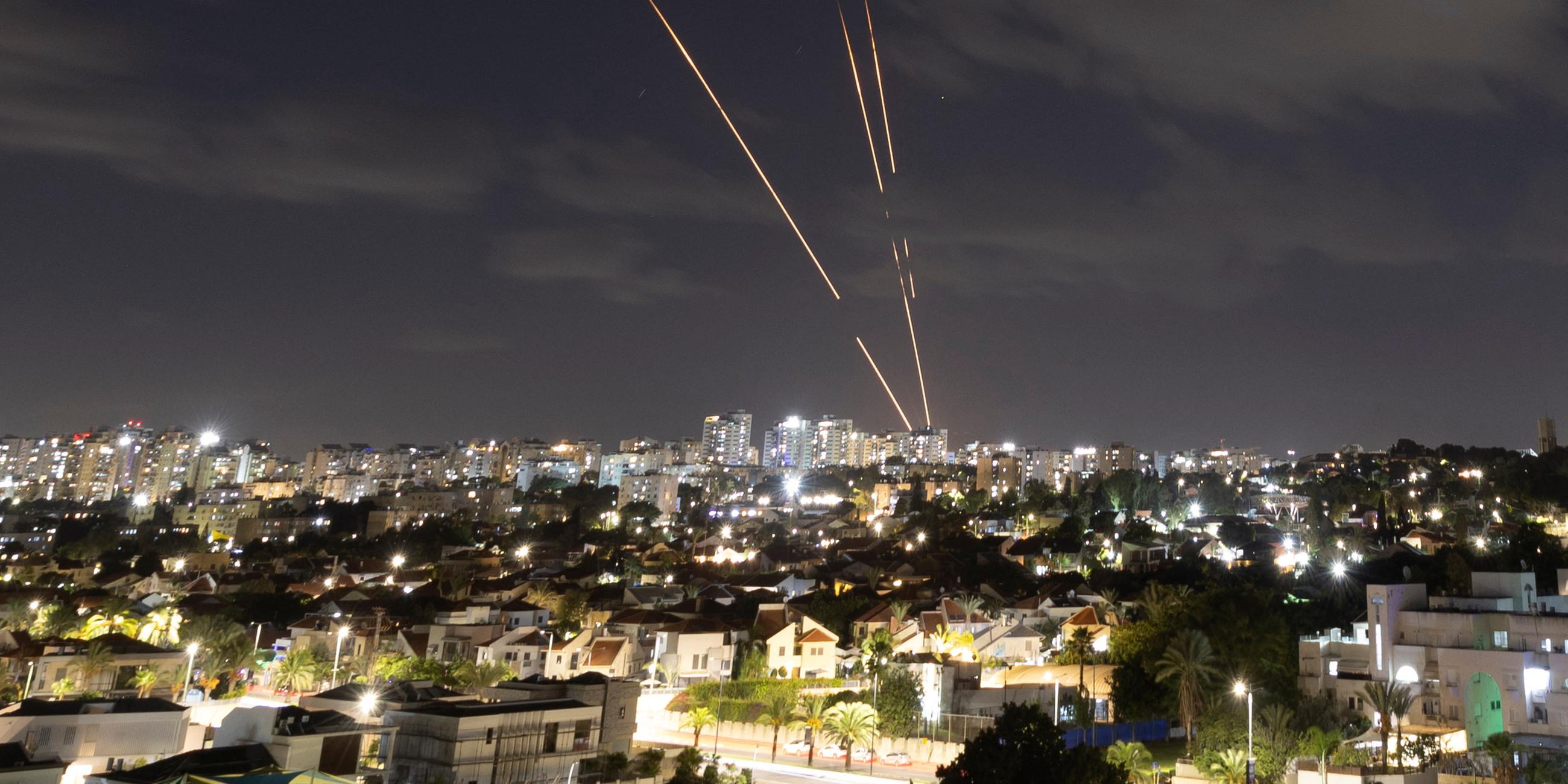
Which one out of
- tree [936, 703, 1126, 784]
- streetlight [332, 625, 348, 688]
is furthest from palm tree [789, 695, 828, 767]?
streetlight [332, 625, 348, 688]

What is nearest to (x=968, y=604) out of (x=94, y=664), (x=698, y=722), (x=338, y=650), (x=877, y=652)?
(x=877, y=652)

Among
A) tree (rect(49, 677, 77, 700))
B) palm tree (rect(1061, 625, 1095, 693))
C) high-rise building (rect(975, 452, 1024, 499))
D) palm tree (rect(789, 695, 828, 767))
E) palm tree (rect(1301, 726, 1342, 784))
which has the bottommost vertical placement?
tree (rect(49, 677, 77, 700))

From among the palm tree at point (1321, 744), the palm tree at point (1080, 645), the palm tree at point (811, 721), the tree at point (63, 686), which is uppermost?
the palm tree at point (1080, 645)

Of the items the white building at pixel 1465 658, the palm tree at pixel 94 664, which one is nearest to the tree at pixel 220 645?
the palm tree at pixel 94 664

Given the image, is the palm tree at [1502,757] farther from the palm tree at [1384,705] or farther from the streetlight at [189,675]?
the streetlight at [189,675]

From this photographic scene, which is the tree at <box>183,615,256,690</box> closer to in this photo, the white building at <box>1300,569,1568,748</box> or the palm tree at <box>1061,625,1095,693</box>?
the palm tree at <box>1061,625,1095,693</box>

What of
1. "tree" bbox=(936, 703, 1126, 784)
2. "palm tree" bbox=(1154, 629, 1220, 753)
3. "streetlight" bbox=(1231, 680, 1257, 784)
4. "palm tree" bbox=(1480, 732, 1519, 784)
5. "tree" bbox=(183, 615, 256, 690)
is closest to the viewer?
"tree" bbox=(936, 703, 1126, 784)
